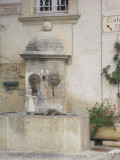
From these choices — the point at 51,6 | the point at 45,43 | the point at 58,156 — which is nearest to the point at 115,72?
the point at 45,43

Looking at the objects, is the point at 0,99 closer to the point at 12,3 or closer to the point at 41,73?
the point at 41,73

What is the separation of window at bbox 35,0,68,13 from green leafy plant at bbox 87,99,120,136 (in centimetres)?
302

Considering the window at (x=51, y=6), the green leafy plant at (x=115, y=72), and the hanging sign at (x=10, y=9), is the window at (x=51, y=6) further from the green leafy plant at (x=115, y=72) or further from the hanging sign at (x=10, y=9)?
the green leafy plant at (x=115, y=72)

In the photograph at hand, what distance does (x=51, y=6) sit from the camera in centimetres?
1007

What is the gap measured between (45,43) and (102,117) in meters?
2.54

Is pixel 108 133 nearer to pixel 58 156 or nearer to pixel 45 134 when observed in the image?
pixel 45 134

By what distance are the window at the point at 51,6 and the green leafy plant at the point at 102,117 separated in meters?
3.02

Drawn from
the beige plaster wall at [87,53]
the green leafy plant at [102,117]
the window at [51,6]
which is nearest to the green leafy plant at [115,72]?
the beige plaster wall at [87,53]

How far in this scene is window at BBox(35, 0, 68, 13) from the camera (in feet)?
33.0

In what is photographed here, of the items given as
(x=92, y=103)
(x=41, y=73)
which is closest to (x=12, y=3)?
(x=41, y=73)

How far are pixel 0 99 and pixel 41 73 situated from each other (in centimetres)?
155

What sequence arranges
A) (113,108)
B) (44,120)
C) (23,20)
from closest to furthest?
(44,120), (113,108), (23,20)

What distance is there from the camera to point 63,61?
945cm

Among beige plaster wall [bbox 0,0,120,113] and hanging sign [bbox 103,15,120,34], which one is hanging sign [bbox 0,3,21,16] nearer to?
beige plaster wall [bbox 0,0,120,113]
